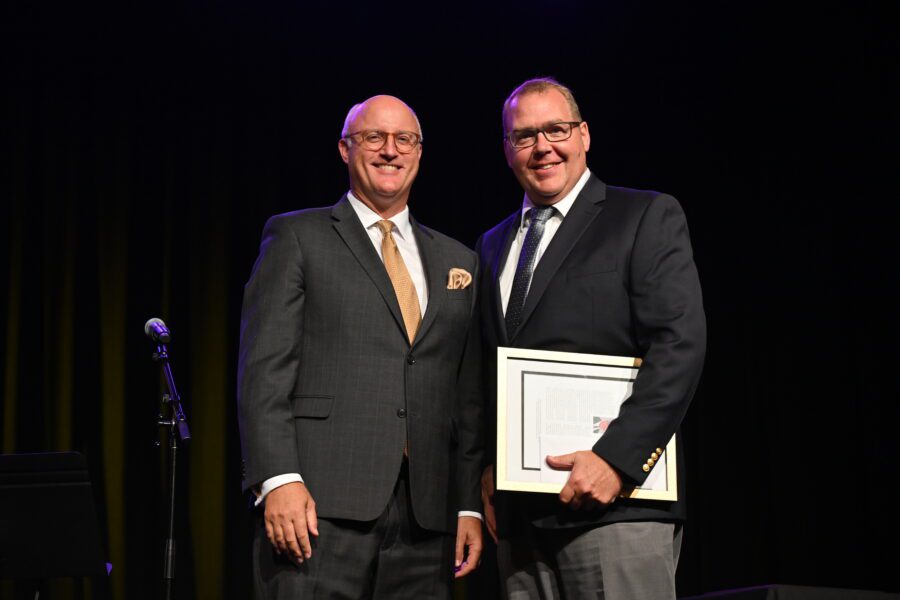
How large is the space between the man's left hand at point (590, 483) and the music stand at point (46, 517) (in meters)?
1.70

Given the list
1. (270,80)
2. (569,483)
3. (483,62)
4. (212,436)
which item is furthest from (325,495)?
(483,62)

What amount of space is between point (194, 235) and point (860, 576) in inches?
137

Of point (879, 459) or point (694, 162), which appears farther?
point (694, 162)

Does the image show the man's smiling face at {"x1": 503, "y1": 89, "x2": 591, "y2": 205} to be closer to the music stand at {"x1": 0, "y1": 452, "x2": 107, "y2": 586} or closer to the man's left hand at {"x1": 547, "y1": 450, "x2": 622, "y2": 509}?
the man's left hand at {"x1": 547, "y1": 450, "x2": 622, "y2": 509}

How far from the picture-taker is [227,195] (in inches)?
176

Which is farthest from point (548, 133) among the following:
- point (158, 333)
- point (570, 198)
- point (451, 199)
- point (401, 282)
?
point (451, 199)

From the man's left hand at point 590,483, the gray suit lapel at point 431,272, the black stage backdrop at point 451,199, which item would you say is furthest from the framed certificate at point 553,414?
the black stage backdrop at point 451,199

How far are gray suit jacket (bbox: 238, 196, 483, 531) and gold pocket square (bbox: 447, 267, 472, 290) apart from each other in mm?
31

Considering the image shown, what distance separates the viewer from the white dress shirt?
2562 mm

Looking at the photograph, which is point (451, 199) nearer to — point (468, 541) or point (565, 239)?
point (565, 239)

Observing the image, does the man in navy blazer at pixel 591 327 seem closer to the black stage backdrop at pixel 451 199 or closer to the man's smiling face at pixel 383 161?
the man's smiling face at pixel 383 161

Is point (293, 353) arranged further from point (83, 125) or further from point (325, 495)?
point (83, 125)

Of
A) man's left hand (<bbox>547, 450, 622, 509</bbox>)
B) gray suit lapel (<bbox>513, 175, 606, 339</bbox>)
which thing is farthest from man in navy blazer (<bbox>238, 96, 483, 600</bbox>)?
man's left hand (<bbox>547, 450, 622, 509</bbox>)

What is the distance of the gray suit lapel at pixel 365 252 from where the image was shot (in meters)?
2.46
